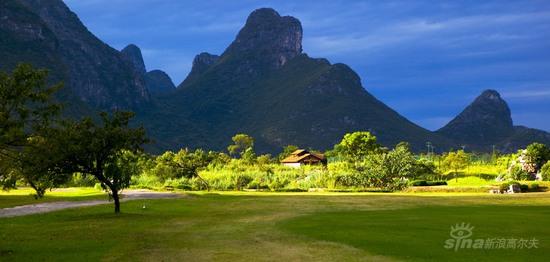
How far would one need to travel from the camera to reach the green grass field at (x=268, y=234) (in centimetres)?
1752

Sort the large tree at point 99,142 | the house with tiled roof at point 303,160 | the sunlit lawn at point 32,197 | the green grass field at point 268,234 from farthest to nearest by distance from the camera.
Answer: the house with tiled roof at point 303,160
the sunlit lawn at point 32,197
the large tree at point 99,142
the green grass field at point 268,234

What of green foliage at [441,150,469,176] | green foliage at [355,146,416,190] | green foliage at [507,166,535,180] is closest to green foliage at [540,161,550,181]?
green foliage at [507,166,535,180]

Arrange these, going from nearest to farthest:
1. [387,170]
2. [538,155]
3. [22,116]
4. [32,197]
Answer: [22,116]
[32,197]
[387,170]
[538,155]

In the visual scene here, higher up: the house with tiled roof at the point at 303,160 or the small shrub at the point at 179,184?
the house with tiled roof at the point at 303,160

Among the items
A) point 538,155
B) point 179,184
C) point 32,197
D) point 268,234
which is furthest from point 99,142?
point 538,155

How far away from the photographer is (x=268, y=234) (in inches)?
894

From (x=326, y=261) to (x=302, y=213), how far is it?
1630cm

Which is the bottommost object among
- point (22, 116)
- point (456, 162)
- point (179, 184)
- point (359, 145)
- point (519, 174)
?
point (179, 184)

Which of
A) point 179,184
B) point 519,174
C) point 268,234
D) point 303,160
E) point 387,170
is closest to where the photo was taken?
point 268,234

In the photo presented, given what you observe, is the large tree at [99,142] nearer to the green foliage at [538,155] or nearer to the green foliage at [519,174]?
the green foliage at [519,174]

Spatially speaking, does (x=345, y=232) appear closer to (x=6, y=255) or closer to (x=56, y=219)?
(x=6, y=255)

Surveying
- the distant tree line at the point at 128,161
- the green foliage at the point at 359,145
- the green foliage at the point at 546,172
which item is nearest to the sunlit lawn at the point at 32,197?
the distant tree line at the point at 128,161

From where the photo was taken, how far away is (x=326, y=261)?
16203 millimetres

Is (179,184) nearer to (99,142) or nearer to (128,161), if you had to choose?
(128,161)
